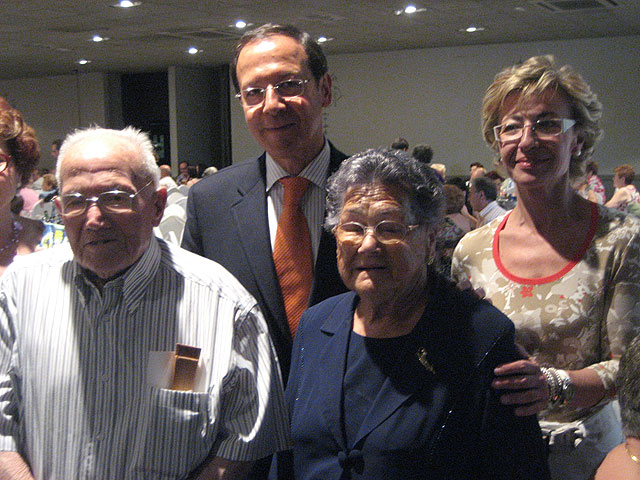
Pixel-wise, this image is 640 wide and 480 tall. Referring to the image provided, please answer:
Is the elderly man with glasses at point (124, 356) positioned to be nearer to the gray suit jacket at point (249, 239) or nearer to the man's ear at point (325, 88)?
the gray suit jacket at point (249, 239)

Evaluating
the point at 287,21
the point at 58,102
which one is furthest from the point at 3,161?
the point at 58,102

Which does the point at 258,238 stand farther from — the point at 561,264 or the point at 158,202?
the point at 561,264

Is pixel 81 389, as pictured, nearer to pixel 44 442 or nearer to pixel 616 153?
pixel 44 442

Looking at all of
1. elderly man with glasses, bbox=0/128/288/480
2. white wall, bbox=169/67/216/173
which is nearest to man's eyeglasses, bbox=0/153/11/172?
elderly man with glasses, bbox=0/128/288/480

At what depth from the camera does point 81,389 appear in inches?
62.3

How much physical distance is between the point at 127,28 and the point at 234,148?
6.26 metres

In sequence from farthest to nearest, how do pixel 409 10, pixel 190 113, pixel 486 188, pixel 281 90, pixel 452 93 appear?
pixel 190 113, pixel 452 93, pixel 409 10, pixel 486 188, pixel 281 90

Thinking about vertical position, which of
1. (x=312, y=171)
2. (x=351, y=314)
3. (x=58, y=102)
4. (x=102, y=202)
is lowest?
(x=351, y=314)

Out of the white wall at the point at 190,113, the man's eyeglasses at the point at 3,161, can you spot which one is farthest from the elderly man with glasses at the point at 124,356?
the white wall at the point at 190,113

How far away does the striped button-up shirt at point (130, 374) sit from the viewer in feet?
5.07

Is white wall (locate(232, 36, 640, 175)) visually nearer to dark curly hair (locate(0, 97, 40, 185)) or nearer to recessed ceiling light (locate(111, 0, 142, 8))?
recessed ceiling light (locate(111, 0, 142, 8))

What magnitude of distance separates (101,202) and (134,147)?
0.17 m

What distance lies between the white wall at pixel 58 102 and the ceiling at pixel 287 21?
3.02 m

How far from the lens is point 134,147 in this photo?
165 cm
